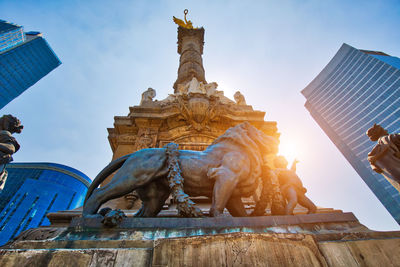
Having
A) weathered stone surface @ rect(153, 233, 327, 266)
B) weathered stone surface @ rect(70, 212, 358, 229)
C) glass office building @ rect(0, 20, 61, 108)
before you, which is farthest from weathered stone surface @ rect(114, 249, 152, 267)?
glass office building @ rect(0, 20, 61, 108)

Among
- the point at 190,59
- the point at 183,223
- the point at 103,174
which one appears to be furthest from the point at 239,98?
the point at 183,223

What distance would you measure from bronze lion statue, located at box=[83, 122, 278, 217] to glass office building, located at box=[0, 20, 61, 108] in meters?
67.4

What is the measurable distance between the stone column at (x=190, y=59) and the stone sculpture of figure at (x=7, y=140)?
7535 mm

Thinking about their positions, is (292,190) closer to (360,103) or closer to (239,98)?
(239,98)

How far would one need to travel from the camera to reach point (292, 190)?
3219 mm

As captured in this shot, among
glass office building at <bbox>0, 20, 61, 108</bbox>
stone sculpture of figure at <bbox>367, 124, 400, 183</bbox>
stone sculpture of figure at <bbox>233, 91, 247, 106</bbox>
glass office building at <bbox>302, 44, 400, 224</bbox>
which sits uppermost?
glass office building at <bbox>0, 20, 61, 108</bbox>

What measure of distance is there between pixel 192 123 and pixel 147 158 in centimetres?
367

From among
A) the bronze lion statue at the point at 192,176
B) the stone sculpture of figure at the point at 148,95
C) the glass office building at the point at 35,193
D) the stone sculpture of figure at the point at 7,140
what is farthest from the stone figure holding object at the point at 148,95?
the glass office building at the point at 35,193

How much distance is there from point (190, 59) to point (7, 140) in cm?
1025

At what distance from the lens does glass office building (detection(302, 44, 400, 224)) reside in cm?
4344

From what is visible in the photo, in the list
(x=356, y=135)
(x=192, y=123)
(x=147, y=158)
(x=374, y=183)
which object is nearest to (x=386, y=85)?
(x=356, y=135)

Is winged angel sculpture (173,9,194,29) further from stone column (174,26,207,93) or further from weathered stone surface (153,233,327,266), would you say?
weathered stone surface (153,233,327,266)

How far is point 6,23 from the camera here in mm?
50156

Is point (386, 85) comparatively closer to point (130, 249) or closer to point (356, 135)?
point (356, 135)
